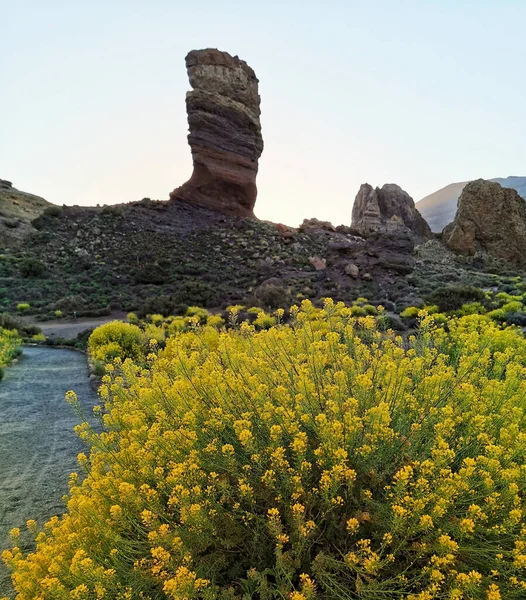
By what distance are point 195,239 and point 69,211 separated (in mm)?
16489

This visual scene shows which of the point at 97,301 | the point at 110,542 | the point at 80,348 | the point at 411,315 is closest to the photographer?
the point at 110,542

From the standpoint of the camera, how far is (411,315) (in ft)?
49.8

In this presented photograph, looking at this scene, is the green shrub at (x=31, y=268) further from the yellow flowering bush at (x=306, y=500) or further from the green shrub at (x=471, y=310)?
the yellow flowering bush at (x=306, y=500)

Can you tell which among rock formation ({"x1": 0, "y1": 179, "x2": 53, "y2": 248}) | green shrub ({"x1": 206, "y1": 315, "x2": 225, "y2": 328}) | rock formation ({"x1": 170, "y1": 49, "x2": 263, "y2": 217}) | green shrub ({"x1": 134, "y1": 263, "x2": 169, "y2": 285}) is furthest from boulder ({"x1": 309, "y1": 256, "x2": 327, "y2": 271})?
rock formation ({"x1": 0, "y1": 179, "x2": 53, "y2": 248})

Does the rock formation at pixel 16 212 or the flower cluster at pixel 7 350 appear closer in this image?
the flower cluster at pixel 7 350

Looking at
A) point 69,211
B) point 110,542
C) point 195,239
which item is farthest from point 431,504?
point 69,211

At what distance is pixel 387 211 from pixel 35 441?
244ft

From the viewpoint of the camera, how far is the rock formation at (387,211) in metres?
71.0

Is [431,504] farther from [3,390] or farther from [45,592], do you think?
[3,390]

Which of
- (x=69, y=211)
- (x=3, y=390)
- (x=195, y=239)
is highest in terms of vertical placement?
(x=69, y=211)

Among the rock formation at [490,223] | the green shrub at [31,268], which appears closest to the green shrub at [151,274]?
the green shrub at [31,268]

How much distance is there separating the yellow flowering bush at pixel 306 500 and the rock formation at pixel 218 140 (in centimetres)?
4867

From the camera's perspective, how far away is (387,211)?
244 feet

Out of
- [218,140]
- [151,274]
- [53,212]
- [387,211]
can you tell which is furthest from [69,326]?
[387,211]
